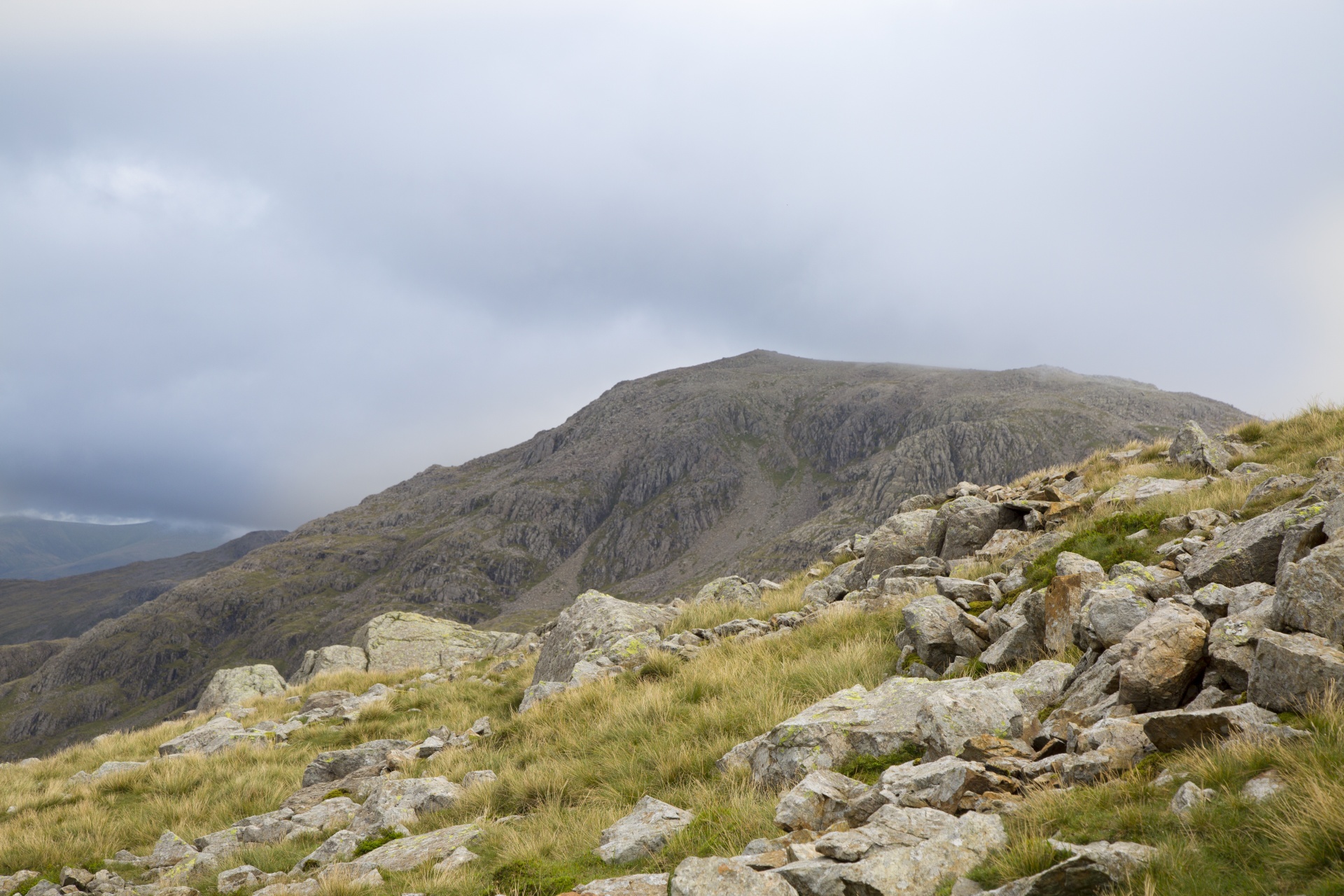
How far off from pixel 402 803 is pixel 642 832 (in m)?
4.84

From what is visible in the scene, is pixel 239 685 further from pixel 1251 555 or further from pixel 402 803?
pixel 1251 555

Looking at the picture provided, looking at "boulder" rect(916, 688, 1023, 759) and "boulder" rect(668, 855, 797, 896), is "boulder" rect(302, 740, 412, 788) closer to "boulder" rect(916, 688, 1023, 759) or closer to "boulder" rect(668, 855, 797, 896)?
"boulder" rect(668, 855, 797, 896)

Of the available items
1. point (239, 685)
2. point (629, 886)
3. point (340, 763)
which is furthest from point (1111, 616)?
point (239, 685)

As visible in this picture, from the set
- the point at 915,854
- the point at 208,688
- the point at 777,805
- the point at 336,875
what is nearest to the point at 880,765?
the point at 777,805

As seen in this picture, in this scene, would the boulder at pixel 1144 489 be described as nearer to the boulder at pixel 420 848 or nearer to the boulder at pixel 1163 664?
the boulder at pixel 1163 664

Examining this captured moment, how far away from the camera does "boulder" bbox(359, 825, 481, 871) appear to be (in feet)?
25.1

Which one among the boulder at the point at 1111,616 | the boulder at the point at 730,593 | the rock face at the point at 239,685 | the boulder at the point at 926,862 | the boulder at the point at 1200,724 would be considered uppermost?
the boulder at the point at 1111,616

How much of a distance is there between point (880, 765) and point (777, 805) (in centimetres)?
157

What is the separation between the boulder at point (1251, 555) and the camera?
8.09 meters

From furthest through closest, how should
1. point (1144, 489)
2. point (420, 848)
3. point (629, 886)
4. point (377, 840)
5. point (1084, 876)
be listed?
point (1144, 489) → point (377, 840) → point (420, 848) → point (629, 886) → point (1084, 876)

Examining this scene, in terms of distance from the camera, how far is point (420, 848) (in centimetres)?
797

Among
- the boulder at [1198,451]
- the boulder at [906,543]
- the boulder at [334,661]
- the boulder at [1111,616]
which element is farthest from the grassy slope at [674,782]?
the boulder at [334,661]

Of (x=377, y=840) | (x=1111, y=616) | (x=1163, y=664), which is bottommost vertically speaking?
(x=377, y=840)

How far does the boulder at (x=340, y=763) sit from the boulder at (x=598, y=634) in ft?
16.5
